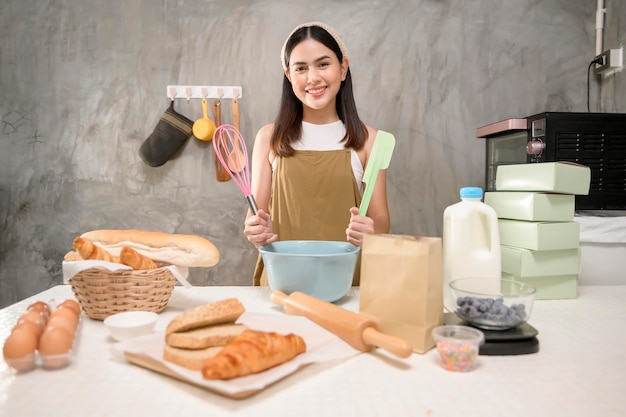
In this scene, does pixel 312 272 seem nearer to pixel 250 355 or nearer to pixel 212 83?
pixel 250 355

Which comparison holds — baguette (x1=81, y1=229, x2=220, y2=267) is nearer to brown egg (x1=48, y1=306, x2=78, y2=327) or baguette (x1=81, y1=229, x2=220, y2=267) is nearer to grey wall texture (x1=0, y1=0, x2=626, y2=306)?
brown egg (x1=48, y1=306, x2=78, y2=327)

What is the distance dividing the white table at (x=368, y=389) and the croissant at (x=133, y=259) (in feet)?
0.49

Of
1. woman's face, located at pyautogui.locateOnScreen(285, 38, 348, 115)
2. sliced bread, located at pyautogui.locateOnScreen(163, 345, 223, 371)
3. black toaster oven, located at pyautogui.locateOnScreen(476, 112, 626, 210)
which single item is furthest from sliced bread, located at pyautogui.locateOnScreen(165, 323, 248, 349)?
black toaster oven, located at pyautogui.locateOnScreen(476, 112, 626, 210)

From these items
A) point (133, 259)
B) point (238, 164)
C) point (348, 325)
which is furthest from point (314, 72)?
point (348, 325)

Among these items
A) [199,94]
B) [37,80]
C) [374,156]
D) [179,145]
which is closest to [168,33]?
[199,94]

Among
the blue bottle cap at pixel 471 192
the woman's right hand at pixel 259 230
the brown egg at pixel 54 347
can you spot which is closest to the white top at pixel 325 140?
the woman's right hand at pixel 259 230

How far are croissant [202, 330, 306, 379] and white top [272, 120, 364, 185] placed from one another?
1.12m

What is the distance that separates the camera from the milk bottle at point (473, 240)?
0.89 meters

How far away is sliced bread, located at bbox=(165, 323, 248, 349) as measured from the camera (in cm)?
63

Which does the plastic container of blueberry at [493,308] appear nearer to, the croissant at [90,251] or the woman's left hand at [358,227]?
the woman's left hand at [358,227]

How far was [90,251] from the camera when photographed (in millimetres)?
855

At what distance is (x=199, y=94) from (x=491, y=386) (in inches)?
84.6

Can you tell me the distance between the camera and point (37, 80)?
238 centimetres

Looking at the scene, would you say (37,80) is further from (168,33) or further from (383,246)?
(383,246)
